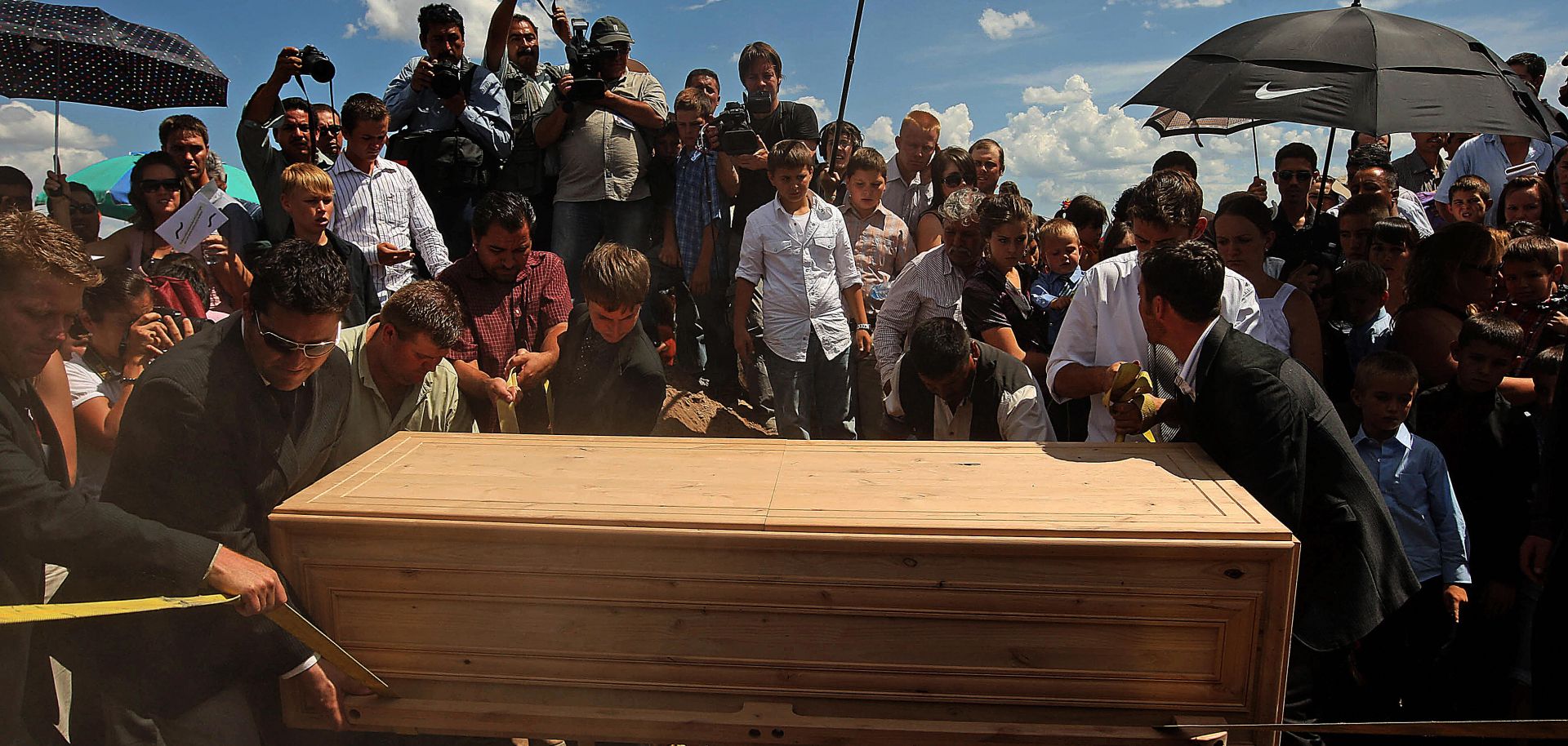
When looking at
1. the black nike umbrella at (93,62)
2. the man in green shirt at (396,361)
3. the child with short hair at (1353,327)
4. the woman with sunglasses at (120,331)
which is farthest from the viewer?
the black nike umbrella at (93,62)

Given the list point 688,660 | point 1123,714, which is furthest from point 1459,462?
point 688,660

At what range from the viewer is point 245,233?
14.0ft

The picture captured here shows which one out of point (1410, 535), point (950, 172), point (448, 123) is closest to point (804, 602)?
point (1410, 535)

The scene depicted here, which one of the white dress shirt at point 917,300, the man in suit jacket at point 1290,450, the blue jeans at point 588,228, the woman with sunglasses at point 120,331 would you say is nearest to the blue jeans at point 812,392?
the white dress shirt at point 917,300

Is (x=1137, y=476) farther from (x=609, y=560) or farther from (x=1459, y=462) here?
(x=1459, y=462)

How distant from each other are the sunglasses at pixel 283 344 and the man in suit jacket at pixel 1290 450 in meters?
1.94

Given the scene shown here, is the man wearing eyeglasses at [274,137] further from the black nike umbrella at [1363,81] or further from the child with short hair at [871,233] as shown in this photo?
the black nike umbrella at [1363,81]

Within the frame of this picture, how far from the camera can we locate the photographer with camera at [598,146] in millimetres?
4793

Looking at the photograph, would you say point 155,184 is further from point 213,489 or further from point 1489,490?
point 1489,490

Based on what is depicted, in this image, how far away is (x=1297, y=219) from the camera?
489 cm

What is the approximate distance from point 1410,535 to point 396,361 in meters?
3.02

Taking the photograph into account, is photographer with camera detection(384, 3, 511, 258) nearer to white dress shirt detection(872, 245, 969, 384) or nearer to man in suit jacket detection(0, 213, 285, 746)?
white dress shirt detection(872, 245, 969, 384)

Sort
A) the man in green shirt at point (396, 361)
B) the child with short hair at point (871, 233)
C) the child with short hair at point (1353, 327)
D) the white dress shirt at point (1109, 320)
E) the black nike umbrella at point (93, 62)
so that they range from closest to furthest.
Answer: the man in green shirt at point (396, 361) < the white dress shirt at point (1109, 320) < the child with short hair at point (1353, 327) < the black nike umbrella at point (93, 62) < the child with short hair at point (871, 233)

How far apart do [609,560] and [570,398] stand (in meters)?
1.53
